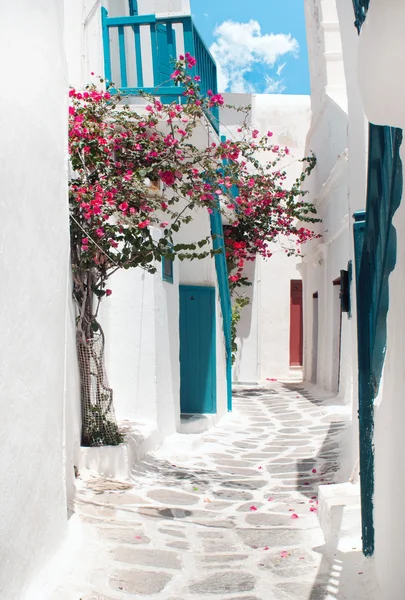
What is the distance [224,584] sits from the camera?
3.93 m

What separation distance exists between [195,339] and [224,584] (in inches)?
239

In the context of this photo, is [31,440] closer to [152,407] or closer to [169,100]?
[152,407]

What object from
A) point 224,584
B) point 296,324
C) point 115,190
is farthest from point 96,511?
point 296,324

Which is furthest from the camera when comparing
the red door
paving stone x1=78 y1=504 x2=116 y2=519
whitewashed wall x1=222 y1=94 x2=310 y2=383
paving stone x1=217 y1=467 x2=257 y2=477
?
the red door

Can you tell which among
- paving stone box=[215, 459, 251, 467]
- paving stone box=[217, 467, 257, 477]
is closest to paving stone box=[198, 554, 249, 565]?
paving stone box=[217, 467, 257, 477]

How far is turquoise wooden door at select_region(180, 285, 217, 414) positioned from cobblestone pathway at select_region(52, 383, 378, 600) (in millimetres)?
1682

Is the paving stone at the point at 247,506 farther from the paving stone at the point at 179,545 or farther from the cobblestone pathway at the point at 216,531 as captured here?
the paving stone at the point at 179,545

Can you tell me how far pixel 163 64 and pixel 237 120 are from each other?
30.9ft

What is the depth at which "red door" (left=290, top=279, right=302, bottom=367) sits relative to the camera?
58.4ft

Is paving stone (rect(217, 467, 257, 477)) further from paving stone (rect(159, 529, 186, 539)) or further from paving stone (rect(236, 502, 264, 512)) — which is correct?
paving stone (rect(159, 529, 186, 539))

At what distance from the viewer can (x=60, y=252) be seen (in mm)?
4246

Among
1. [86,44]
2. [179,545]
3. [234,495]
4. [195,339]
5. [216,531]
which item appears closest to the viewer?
[179,545]

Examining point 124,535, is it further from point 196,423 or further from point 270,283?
point 270,283

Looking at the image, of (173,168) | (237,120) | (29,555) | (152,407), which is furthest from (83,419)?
(237,120)
